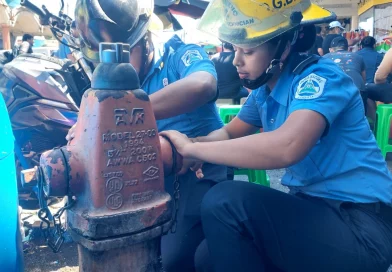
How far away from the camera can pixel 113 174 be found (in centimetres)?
115

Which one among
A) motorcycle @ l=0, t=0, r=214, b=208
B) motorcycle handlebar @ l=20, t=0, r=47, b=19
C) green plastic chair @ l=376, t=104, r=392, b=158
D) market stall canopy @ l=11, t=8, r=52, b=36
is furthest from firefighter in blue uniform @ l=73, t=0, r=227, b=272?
market stall canopy @ l=11, t=8, r=52, b=36

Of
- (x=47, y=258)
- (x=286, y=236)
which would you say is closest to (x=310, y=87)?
(x=286, y=236)

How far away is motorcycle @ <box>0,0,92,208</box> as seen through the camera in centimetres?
363

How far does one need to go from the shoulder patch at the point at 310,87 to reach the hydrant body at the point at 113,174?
0.67 meters

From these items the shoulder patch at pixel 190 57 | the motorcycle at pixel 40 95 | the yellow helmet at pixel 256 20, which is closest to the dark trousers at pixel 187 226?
the shoulder patch at pixel 190 57

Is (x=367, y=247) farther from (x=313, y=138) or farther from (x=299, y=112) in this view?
(x=299, y=112)

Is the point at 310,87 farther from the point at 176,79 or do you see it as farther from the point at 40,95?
the point at 40,95

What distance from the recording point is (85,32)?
1.65m

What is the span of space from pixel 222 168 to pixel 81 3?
47.2 inches

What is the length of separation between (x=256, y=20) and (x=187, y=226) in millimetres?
1066

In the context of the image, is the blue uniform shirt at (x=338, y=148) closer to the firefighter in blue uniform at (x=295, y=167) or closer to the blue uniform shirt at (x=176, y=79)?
the firefighter in blue uniform at (x=295, y=167)

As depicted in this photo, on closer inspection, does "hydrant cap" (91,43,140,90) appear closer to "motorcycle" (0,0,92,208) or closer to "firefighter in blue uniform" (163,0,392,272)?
"firefighter in blue uniform" (163,0,392,272)

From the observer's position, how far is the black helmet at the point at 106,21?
5.12ft

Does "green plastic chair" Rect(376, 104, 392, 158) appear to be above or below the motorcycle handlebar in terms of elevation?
below
